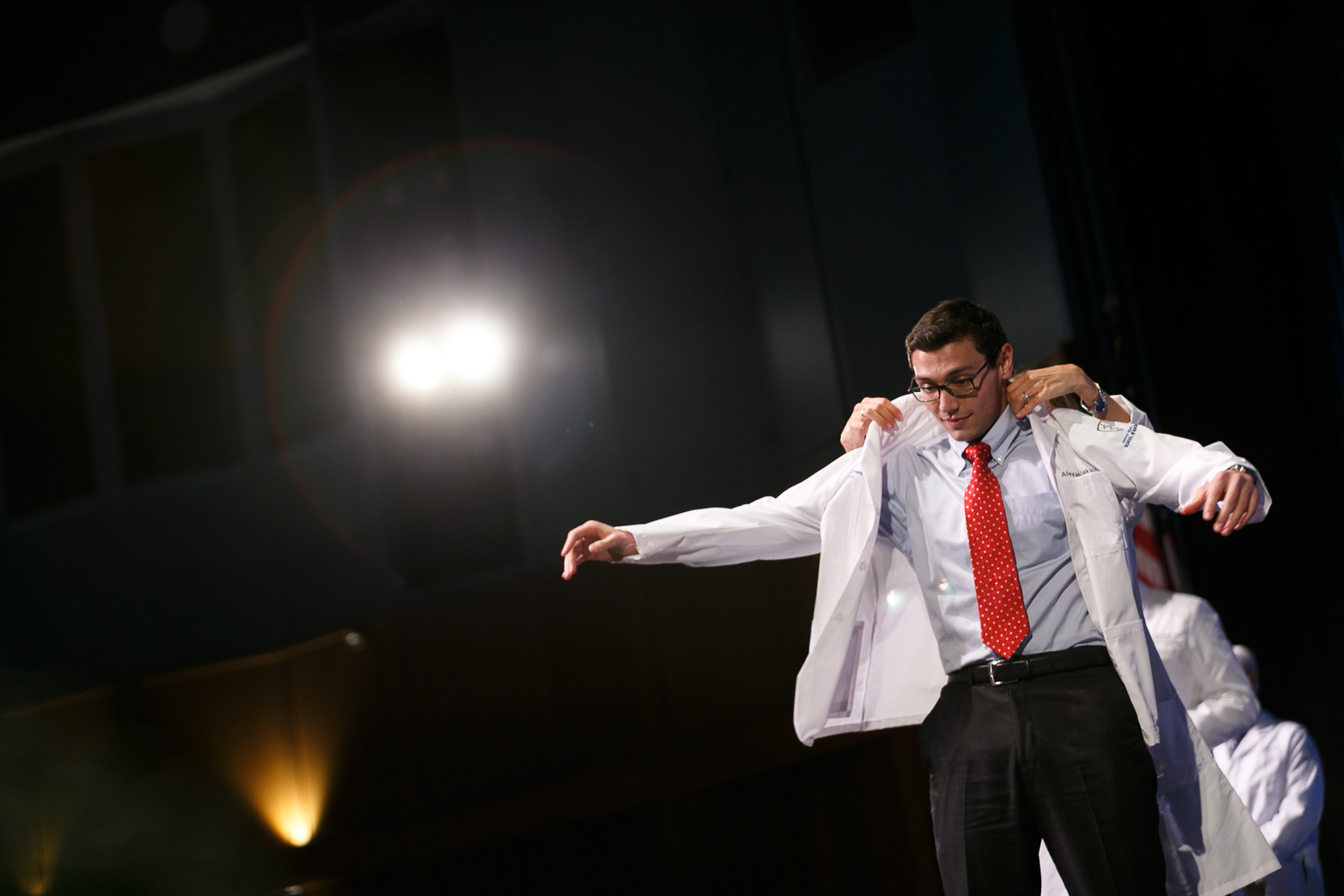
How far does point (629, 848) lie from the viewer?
4035 millimetres

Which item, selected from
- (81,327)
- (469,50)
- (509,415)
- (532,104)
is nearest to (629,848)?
(509,415)

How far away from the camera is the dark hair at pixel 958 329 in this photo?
1.73m

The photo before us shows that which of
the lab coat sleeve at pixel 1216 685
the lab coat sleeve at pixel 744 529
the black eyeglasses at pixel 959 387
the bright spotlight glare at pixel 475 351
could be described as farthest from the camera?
the bright spotlight glare at pixel 475 351

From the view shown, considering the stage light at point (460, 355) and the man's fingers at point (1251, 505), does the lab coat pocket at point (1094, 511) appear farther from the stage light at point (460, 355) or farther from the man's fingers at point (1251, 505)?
the stage light at point (460, 355)

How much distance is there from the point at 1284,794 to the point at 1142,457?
1170 millimetres

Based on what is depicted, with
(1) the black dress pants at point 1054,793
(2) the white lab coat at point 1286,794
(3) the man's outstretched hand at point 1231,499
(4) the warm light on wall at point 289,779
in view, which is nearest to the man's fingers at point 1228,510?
(3) the man's outstretched hand at point 1231,499

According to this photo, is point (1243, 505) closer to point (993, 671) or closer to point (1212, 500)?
point (1212, 500)

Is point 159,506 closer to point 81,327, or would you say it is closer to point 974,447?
point 81,327

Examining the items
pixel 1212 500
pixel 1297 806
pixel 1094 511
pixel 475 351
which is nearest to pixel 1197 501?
pixel 1212 500

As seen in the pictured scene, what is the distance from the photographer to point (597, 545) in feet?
5.90

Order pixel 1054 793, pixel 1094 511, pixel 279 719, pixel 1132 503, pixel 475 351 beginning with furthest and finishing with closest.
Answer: pixel 475 351
pixel 279 719
pixel 1132 503
pixel 1094 511
pixel 1054 793

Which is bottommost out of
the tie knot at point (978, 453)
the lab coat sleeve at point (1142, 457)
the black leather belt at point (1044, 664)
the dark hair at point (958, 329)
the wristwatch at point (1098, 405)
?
the black leather belt at point (1044, 664)

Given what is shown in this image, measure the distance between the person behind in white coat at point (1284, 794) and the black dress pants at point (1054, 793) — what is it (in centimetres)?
96

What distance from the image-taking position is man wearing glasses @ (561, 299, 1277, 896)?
61.6 inches
